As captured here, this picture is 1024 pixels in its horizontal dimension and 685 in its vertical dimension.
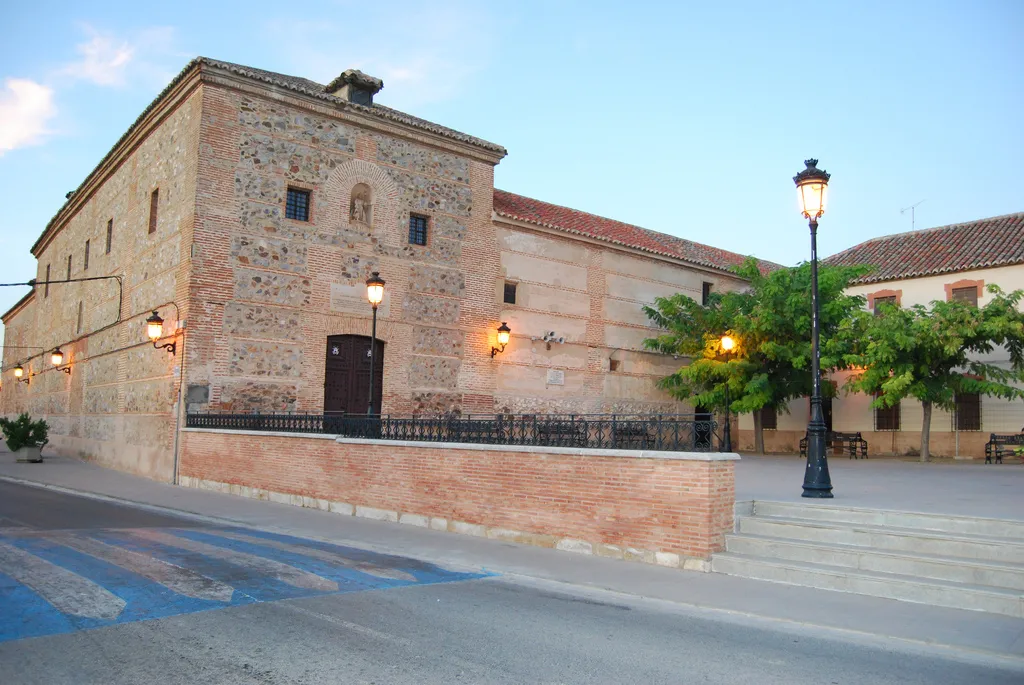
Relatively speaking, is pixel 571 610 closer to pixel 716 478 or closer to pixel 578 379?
pixel 716 478

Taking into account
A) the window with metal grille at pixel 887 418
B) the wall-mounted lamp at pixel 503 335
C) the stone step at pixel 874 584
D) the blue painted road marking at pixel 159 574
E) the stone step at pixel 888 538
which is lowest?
the blue painted road marking at pixel 159 574

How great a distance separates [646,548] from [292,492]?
8.21 meters

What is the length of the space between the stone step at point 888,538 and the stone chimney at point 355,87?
15.9 meters

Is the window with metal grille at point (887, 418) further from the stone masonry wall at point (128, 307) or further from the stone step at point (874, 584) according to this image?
the stone masonry wall at point (128, 307)

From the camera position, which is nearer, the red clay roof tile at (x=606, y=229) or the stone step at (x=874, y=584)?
the stone step at (x=874, y=584)

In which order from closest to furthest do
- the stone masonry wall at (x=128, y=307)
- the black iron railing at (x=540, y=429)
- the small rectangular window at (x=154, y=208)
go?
the black iron railing at (x=540, y=429), the stone masonry wall at (x=128, y=307), the small rectangular window at (x=154, y=208)

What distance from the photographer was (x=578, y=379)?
81.2 ft

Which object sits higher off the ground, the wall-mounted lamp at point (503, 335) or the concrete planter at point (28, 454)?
the wall-mounted lamp at point (503, 335)

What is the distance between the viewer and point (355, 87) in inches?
830

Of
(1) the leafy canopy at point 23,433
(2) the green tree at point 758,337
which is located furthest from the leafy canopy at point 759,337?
(1) the leafy canopy at point 23,433

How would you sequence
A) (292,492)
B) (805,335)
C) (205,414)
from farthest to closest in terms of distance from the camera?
(805,335) → (205,414) → (292,492)

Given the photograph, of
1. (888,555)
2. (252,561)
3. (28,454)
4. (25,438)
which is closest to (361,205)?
(252,561)

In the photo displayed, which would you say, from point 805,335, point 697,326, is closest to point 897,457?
point 805,335

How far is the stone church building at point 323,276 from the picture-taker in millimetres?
18469
